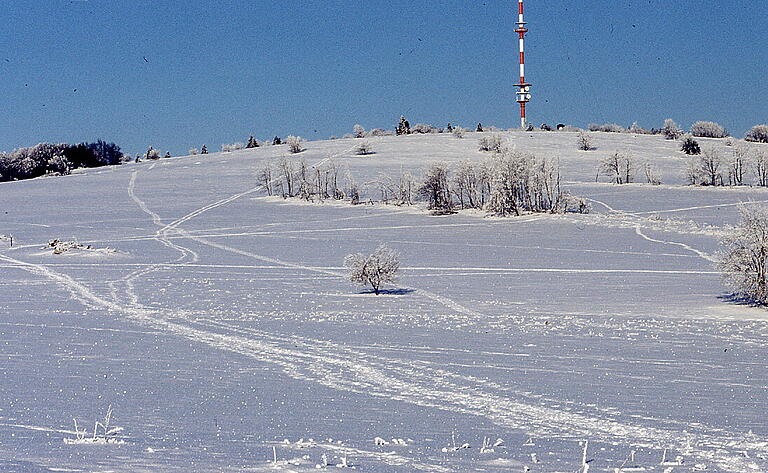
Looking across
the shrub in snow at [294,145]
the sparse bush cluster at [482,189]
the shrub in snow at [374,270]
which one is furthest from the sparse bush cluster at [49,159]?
the shrub in snow at [374,270]

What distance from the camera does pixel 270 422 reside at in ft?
30.8

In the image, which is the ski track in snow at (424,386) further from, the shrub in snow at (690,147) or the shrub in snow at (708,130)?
the shrub in snow at (708,130)

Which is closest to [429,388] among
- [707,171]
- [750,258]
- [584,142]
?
[750,258]

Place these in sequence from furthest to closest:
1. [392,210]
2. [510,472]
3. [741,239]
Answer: [392,210] < [741,239] < [510,472]

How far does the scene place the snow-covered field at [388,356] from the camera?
825 centimetres

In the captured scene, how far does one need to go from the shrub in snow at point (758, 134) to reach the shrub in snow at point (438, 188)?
46.9 metres

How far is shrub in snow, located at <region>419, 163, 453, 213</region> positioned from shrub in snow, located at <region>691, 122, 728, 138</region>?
50.8 m

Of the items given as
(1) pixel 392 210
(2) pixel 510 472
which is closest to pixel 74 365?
(2) pixel 510 472

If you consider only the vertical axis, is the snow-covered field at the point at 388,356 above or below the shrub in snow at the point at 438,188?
below

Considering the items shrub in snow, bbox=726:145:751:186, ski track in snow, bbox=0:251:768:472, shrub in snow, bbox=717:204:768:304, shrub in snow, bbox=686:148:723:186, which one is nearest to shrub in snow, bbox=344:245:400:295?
ski track in snow, bbox=0:251:768:472

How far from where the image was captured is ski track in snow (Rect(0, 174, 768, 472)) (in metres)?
8.59

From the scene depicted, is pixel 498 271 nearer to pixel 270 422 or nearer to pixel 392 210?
Answer: pixel 270 422

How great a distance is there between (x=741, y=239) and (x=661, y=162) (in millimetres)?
47412

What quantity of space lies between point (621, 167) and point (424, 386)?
162 feet
